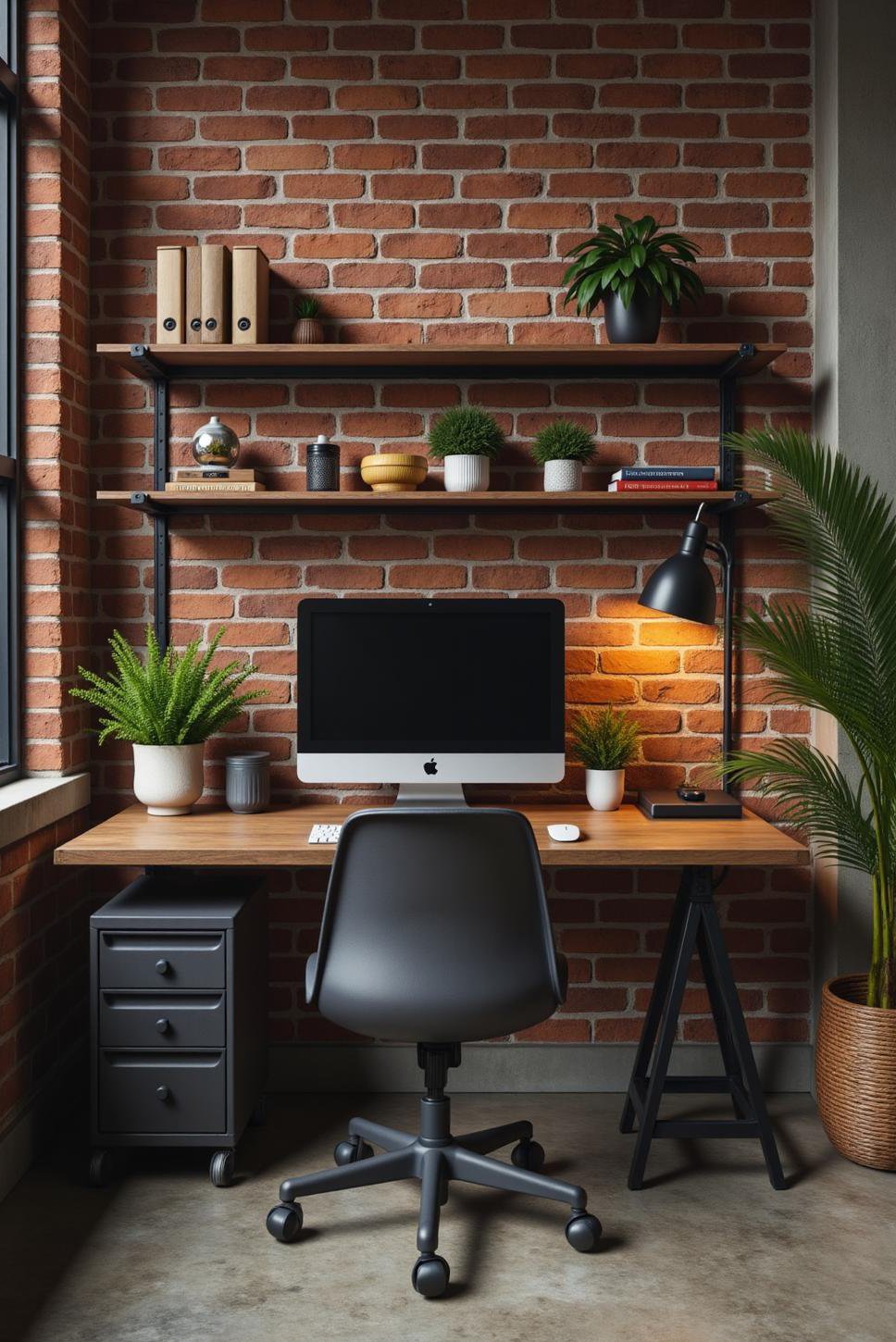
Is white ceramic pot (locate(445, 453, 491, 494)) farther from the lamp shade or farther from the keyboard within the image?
the keyboard

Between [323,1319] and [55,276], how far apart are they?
2353 mm

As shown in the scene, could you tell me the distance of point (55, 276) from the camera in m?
2.77

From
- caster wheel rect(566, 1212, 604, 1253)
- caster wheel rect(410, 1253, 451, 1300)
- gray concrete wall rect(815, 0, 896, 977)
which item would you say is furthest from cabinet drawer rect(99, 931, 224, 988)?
gray concrete wall rect(815, 0, 896, 977)

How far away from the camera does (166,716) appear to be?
2.75 meters

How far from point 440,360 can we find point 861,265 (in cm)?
108

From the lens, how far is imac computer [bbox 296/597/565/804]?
2756 mm

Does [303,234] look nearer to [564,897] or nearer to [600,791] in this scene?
[600,791]

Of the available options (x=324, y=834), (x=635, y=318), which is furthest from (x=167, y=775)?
(x=635, y=318)

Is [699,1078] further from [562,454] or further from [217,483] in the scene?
[217,483]

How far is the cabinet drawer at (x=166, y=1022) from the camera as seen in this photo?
2457mm

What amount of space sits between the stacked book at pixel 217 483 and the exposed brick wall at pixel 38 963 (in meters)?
0.88

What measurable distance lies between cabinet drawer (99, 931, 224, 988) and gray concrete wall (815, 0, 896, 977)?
5.04 feet

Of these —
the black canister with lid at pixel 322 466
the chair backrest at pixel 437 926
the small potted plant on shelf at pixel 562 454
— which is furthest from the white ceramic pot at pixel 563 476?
the chair backrest at pixel 437 926

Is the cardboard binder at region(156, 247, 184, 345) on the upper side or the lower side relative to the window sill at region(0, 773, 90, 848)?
upper
